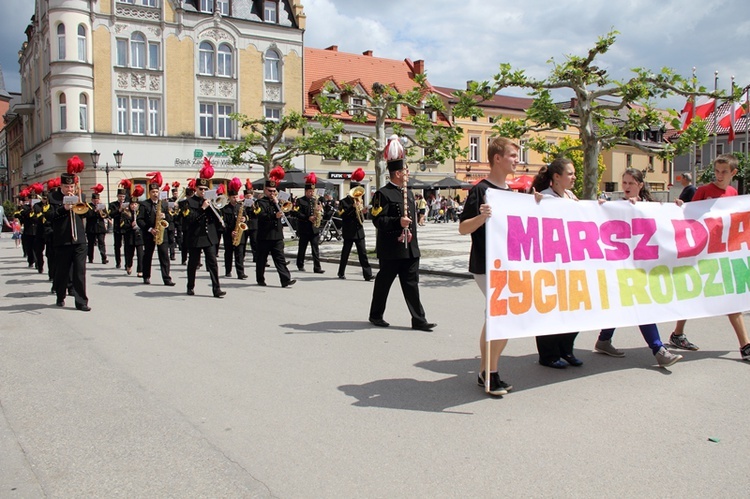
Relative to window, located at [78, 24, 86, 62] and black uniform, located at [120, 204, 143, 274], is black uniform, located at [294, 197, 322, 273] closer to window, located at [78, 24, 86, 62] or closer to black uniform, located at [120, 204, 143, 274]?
black uniform, located at [120, 204, 143, 274]

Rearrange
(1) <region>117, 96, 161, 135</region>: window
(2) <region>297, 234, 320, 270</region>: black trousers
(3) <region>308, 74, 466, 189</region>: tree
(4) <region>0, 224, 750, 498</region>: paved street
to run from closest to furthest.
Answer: (4) <region>0, 224, 750, 498</region>: paved street → (2) <region>297, 234, 320, 270</region>: black trousers → (3) <region>308, 74, 466, 189</region>: tree → (1) <region>117, 96, 161, 135</region>: window

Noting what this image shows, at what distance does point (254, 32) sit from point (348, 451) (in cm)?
4681

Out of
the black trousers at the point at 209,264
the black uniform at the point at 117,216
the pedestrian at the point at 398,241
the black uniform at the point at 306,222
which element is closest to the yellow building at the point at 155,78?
the black uniform at the point at 117,216

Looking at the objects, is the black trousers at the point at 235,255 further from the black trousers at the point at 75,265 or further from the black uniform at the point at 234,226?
the black trousers at the point at 75,265

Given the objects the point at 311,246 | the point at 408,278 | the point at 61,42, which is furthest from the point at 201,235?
the point at 61,42

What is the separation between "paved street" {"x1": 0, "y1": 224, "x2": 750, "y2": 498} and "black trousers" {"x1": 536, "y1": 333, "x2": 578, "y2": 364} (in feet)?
0.48

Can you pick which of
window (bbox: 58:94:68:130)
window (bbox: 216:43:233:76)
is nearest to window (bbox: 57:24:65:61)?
window (bbox: 58:94:68:130)

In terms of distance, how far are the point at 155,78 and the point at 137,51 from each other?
1892 millimetres

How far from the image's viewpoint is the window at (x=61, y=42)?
41156mm

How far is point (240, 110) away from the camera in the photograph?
154 ft

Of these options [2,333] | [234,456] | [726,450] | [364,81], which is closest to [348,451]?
[234,456]

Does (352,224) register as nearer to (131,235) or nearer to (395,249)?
(131,235)

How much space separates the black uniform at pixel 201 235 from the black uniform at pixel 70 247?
1860mm

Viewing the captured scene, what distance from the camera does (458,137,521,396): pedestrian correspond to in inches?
211
